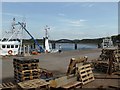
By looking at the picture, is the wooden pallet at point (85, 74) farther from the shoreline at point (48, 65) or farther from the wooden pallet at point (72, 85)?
the shoreline at point (48, 65)

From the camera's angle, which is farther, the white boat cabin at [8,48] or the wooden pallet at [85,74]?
the white boat cabin at [8,48]

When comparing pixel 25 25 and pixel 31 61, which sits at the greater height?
pixel 25 25

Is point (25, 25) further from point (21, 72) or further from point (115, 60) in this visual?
point (21, 72)

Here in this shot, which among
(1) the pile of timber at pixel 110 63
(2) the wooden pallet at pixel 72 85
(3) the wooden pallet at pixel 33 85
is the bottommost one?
(2) the wooden pallet at pixel 72 85

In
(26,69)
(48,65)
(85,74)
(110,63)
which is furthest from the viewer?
(48,65)

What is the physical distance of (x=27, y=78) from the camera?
11.4 meters

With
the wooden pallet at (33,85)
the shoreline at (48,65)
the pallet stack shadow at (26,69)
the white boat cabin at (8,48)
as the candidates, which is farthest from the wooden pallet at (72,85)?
the white boat cabin at (8,48)

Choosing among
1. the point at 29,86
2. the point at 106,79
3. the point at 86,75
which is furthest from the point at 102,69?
the point at 29,86

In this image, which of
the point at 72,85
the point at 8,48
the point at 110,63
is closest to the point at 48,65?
the point at 110,63

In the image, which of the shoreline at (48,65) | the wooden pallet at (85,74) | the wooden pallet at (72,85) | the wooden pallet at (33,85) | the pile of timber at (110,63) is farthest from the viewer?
the shoreline at (48,65)

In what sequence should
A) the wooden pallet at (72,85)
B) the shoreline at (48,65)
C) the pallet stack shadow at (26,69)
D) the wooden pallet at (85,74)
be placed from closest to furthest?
the wooden pallet at (72,85) → the pallet stack shadow at (26,69) → the wooden pallet at (85,74) → the shoreline at (48,65)

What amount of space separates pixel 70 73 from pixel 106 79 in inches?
89.2

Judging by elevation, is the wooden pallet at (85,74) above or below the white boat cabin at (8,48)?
below

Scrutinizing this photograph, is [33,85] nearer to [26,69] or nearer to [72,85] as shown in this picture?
[72,85]
